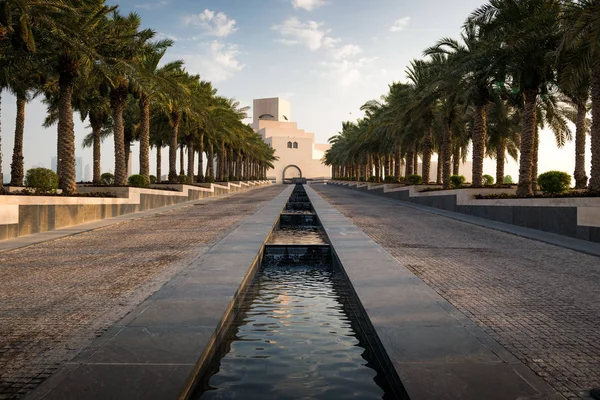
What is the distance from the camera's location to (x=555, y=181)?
17.5m

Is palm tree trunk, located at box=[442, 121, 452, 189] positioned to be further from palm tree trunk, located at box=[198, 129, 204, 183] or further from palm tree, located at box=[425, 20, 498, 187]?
palm tree trunk, located at box=[198, 129, 204, 183]

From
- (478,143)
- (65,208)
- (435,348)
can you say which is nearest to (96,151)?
(65,208)

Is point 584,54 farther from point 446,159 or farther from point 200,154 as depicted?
point 200,154

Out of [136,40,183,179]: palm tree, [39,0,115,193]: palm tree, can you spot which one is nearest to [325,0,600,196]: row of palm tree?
[136,40,183,179]: palm tree

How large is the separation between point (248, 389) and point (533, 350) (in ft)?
8.15

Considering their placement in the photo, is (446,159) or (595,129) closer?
(595,129)

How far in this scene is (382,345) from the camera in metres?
4.37

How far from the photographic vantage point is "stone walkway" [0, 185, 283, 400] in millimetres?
4289

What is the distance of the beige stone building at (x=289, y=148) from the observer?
13775cm

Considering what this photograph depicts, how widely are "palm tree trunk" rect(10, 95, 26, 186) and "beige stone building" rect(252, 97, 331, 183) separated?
109821 mm

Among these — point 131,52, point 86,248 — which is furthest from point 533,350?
point 131,52

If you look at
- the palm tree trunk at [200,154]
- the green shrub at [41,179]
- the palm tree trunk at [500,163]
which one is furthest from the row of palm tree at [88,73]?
the palm tree trunk at [500,163]

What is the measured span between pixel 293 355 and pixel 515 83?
18.7 meters

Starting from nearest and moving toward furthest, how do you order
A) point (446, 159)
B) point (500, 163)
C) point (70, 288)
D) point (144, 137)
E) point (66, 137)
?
1. point (70, 288)
2. point (66, 137)
3. point (446, 159)
4. point (144, 137)
5. point (500, 163)
